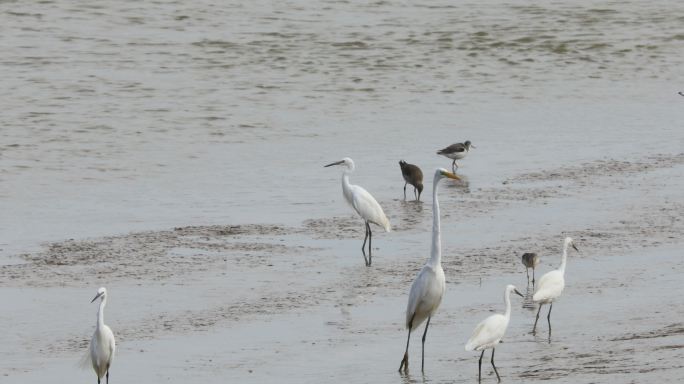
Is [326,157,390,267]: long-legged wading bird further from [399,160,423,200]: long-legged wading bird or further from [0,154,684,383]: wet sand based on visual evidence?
[399,160,423,200]: long-legged wading bird

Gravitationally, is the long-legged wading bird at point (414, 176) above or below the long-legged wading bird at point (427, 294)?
below

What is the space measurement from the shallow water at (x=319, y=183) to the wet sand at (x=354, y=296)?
4cm

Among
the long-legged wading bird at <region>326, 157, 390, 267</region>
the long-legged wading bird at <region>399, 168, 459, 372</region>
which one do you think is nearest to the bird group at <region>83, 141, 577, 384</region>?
the long-legged wading bird at <region>399, 168, 459, 372</region>

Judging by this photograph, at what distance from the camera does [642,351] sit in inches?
443

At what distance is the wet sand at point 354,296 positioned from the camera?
1162cm

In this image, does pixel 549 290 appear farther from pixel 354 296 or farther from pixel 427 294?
pixel 354 296

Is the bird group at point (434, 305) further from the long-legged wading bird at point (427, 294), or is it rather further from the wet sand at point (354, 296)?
the wet sand at point (354, 296)

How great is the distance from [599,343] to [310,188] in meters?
8.46

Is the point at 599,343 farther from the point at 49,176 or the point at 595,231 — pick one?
the point at 49,176

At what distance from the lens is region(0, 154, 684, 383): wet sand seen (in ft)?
38.1

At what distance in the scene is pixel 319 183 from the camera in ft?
66.4

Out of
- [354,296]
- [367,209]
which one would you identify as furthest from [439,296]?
[367,209]

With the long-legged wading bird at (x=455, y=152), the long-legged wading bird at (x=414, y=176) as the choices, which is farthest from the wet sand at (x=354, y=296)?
the long-legged wading bird at (x=455, y=152)

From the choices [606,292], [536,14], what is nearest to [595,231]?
[606,292]
